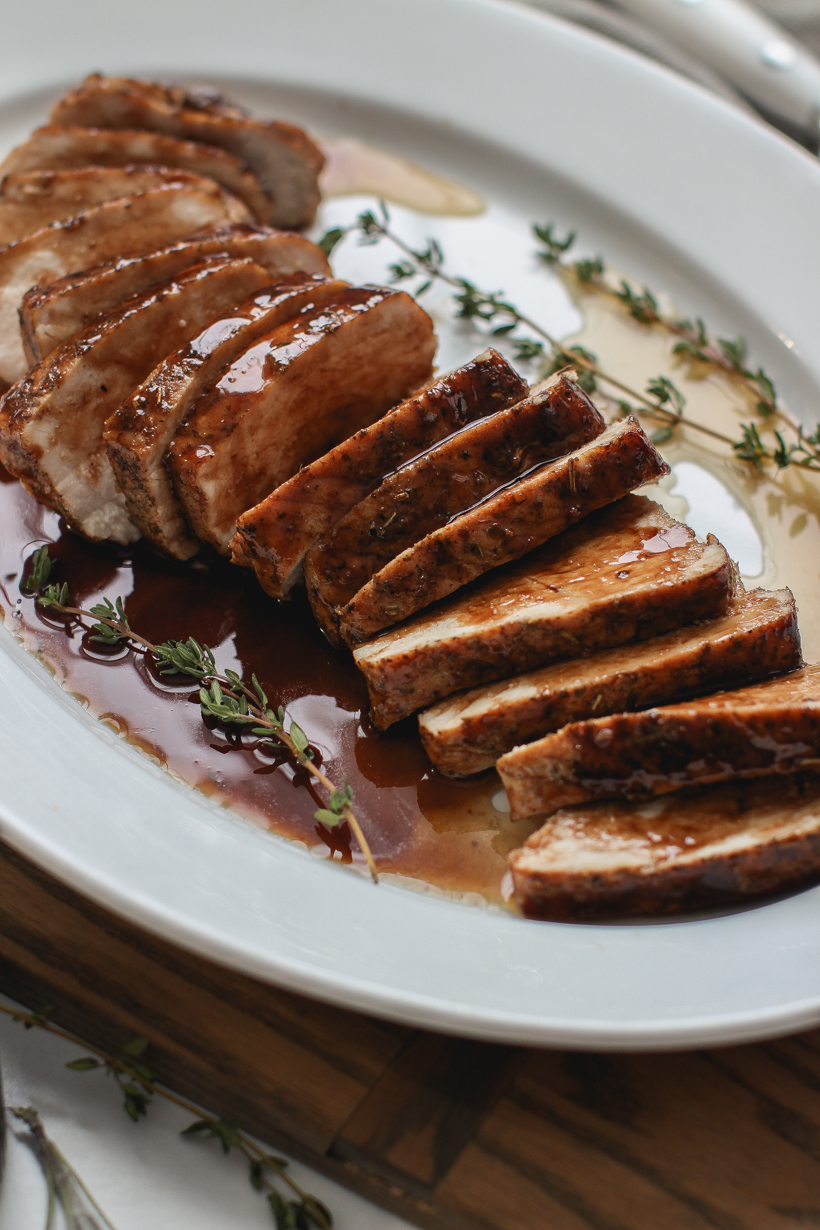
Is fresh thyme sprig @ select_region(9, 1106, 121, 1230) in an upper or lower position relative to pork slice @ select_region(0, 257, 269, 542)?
lower

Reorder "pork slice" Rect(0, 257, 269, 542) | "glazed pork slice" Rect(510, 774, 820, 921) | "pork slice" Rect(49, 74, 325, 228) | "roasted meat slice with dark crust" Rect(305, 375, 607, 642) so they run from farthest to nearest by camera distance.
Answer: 1. "pork slice" Rect(49, 74, 325, 228)
2. "pork slice" Rect(0, 257, 269, 542)
3. "roasted meat slice with dark crust" Rect(305, 375, 607, 642)
4. "glazed pork slice" Rect(510, 774, 820, 921)

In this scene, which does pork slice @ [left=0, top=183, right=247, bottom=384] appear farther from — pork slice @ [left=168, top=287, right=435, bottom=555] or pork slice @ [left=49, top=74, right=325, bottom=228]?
pork slice @ [left=168, top=287, right=435, bottom=555]

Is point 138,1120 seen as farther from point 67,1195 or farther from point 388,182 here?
A: point 388,182

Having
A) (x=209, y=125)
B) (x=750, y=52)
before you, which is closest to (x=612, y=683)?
(x=209, y=125)

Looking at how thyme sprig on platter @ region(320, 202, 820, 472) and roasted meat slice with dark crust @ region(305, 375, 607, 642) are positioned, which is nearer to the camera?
roasted meat slice with dark crust @ region(305, 375, 607, 642)

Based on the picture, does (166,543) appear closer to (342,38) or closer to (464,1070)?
(464,1070)

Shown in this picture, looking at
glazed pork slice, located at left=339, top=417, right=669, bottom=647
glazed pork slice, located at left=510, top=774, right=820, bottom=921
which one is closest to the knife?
glazed pork slice, located at left=339, top=417, right=669, bottom=647

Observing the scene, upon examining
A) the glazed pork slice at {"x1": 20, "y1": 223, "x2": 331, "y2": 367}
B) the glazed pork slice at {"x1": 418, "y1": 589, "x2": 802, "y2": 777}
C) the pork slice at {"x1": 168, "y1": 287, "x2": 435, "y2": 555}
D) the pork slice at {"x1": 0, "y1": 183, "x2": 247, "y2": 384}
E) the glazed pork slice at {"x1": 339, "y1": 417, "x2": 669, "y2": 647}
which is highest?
the pork slice at {"x1": 0, "y1": 183, "x2": 247, "y2": 384}

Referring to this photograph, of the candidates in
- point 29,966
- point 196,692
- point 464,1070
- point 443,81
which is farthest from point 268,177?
point 464,1070
